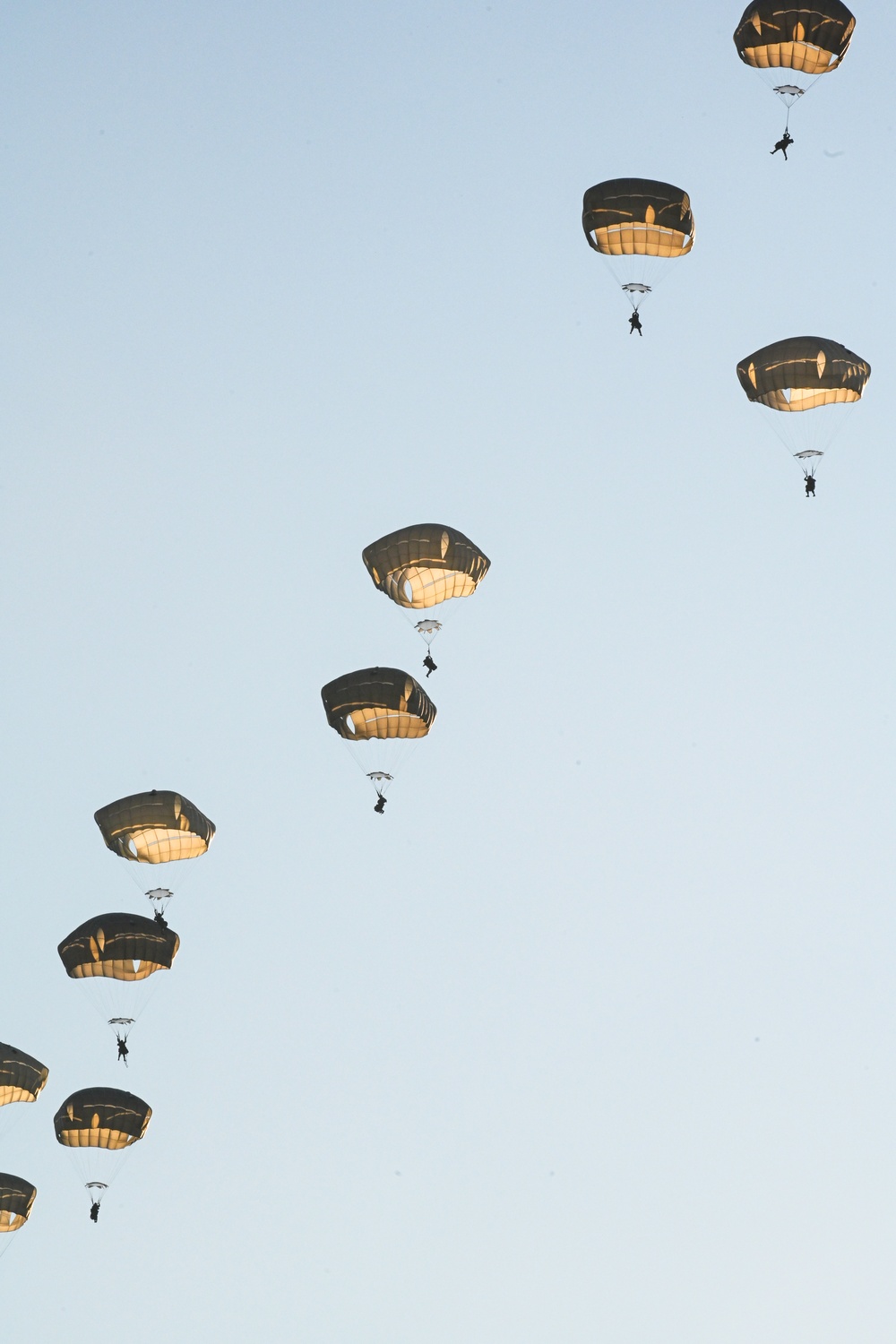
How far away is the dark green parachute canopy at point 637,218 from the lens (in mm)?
77875

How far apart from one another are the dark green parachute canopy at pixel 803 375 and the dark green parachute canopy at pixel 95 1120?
2434 cm

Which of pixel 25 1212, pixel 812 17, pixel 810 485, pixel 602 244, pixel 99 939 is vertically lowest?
pixel 25 1212

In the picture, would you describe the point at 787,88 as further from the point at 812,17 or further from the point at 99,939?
the point at 99,939

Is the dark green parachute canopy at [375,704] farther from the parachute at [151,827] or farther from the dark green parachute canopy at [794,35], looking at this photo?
the dark green parachute canopy at [794,35]

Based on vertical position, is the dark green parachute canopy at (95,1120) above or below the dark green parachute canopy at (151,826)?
below

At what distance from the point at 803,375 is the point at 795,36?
8.46 metres

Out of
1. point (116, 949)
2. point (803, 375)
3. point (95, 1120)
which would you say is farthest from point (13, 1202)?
point (803, 375)

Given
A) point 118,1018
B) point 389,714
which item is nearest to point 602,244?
point 389,714

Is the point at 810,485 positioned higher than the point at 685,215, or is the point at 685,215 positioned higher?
the point at 685,215

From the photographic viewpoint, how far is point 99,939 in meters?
78.9

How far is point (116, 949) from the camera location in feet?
259

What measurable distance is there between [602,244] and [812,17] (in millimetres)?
7608

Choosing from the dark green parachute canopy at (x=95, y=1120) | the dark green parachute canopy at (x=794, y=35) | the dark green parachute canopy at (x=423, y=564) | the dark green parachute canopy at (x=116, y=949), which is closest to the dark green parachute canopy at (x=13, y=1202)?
the dark green parachute canopy at (x=95, y=1120)

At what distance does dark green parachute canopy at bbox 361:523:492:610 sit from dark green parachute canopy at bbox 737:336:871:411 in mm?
8256
